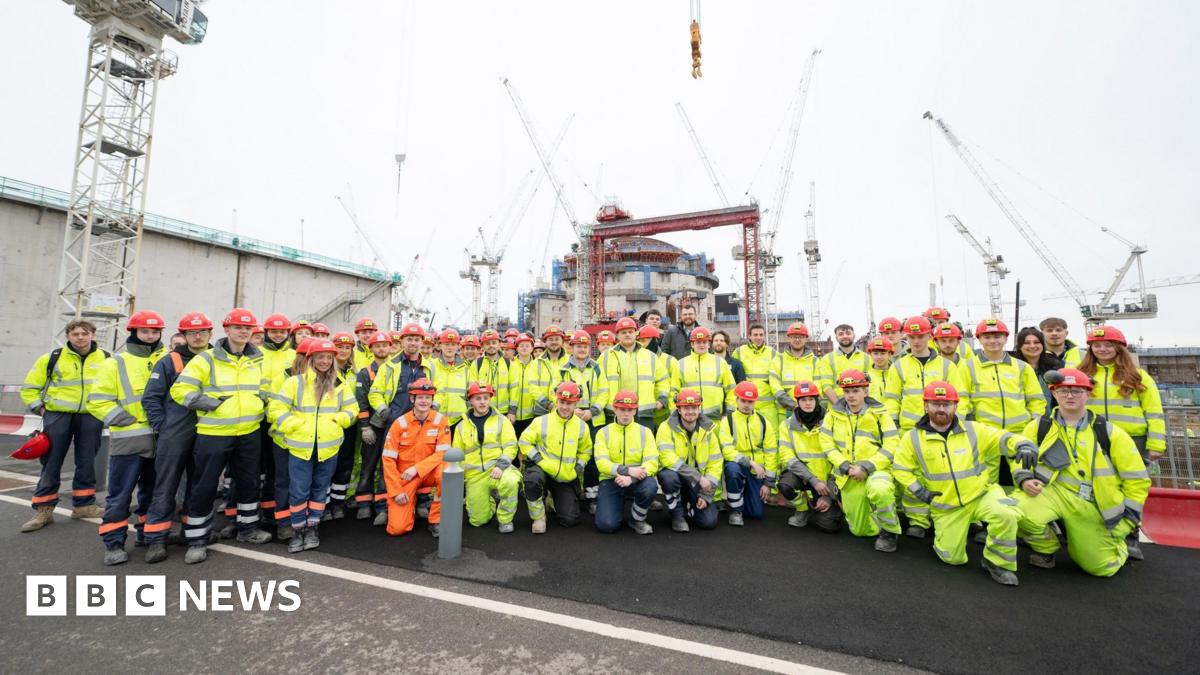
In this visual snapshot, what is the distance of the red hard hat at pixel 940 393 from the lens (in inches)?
172

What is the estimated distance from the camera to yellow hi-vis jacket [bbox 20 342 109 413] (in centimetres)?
531

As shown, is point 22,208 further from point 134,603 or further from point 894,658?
point 894,658

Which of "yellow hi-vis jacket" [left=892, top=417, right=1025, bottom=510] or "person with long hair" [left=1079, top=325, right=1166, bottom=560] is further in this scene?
"person with long hair" [left=1079, top=325, right=1166, bottom=560]

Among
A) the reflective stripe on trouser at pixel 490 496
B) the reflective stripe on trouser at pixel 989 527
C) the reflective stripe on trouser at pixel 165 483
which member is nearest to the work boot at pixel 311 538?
the reflective stripe on trouser at pixel 165 483

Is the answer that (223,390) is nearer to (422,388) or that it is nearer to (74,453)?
(422,388)

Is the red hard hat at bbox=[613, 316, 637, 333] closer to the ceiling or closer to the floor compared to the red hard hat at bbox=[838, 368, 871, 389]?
closer to the ceiling

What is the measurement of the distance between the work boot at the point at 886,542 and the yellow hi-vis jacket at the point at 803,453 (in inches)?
33.1

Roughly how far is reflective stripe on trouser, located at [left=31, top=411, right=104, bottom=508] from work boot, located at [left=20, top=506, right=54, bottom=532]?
0.24 ft

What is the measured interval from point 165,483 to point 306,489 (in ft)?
3.95

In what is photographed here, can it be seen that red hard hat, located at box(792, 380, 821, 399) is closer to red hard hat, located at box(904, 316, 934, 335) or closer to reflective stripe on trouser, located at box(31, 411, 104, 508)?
red hard hat, located at box(904, 316, 934, 335)

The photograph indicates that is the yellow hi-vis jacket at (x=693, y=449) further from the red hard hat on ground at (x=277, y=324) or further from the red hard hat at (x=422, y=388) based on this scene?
the red hard hat on ground at (x=277, y=324)

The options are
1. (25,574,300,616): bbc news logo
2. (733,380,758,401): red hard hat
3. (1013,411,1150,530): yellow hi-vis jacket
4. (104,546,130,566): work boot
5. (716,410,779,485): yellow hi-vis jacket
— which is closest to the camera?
(25,574,300,616): bbc news logo

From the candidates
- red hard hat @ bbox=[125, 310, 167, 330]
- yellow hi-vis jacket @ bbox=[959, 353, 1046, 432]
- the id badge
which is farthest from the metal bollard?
the id badge

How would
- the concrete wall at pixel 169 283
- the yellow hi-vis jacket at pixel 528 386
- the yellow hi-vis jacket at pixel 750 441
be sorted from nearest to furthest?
the yellow hi-vis jacket at pixel 750 441, the yellow hi-vis jacket at pixel 528 386, the concrete wall at pixel 169 283
